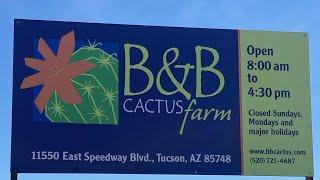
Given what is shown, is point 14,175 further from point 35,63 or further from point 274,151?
point 274,151

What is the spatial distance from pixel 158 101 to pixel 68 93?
4.38 feet

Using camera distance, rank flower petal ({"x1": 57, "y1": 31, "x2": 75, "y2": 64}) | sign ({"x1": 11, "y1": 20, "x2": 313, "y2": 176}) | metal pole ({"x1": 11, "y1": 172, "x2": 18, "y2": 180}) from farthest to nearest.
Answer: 1. flower petal ({"x1": 57, "y1": 31, "x2": 75, "y2": 64})
2. sign ({"x1": 11, "y1": 20, "x2": 313, "y2": 176})
3. metal pole ({"x1": 11, "y1": 172, "x2": 18, "y2": 180})

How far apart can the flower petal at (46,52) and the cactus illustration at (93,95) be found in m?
0.29

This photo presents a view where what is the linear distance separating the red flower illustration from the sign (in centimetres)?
1

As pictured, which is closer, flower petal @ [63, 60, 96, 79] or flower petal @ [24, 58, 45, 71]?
flower petal @ [24, 58, 45, 71]

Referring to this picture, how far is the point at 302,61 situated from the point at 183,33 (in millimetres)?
1895

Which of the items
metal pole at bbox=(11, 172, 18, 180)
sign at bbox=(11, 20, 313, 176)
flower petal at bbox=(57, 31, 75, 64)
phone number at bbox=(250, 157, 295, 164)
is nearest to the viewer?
metal pole at bbox=(11, 172, 18, 180)

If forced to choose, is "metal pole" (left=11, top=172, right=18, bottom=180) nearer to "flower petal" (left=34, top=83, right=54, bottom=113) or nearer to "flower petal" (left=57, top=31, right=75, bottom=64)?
"flower petal" (left=34, top=83, right=54, bottom=113)

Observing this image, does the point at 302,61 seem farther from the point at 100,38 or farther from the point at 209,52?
the point at 100,38

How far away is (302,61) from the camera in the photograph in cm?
1262

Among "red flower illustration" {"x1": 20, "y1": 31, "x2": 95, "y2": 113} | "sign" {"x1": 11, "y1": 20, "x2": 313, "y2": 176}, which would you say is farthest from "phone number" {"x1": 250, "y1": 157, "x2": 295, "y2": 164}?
"red flower illustration" {"x1": 20, "y1": 31, "x2": 95, "y2": 113}

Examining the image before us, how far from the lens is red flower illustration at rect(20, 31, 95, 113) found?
11.9m

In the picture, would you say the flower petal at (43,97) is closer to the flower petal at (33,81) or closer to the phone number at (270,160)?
the flower petal at (33,81)

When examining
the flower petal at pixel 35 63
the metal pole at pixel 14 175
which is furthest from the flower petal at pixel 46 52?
the metal pole at pixel 14 175
